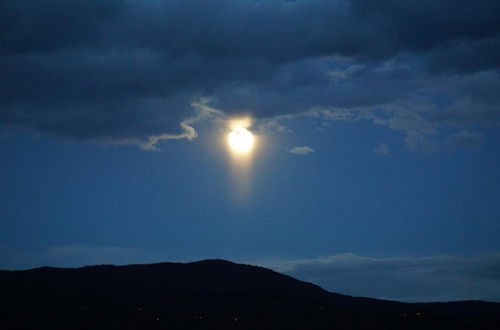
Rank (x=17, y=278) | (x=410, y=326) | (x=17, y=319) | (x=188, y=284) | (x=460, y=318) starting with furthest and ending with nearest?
1. (x=188, y=284)
2. (x=17, y=278)
3. (x=460, y=318)
4. (x=410, y=326)
5. (x=17, y=319)

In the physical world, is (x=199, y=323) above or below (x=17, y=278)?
below

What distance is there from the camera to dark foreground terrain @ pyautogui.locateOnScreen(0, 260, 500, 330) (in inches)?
2077

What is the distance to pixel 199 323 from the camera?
5262 centimetres

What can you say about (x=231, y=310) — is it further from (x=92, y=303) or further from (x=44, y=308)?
(x=44, y=308)

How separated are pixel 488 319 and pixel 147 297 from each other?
113 feet

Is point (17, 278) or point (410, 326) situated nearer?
point (410, 326)

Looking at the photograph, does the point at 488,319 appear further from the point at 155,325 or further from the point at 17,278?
the point at 17,278

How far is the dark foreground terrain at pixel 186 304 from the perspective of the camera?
173 ft

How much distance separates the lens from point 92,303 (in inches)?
2206

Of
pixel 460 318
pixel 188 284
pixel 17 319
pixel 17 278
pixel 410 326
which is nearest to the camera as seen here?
pixel 17 319

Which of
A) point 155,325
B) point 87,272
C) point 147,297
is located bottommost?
point 155,325

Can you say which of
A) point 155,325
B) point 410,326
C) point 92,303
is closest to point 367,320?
point 410,326

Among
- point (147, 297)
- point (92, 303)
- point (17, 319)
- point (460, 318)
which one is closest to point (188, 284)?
point (147, 297)

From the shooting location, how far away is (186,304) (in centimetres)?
5966
